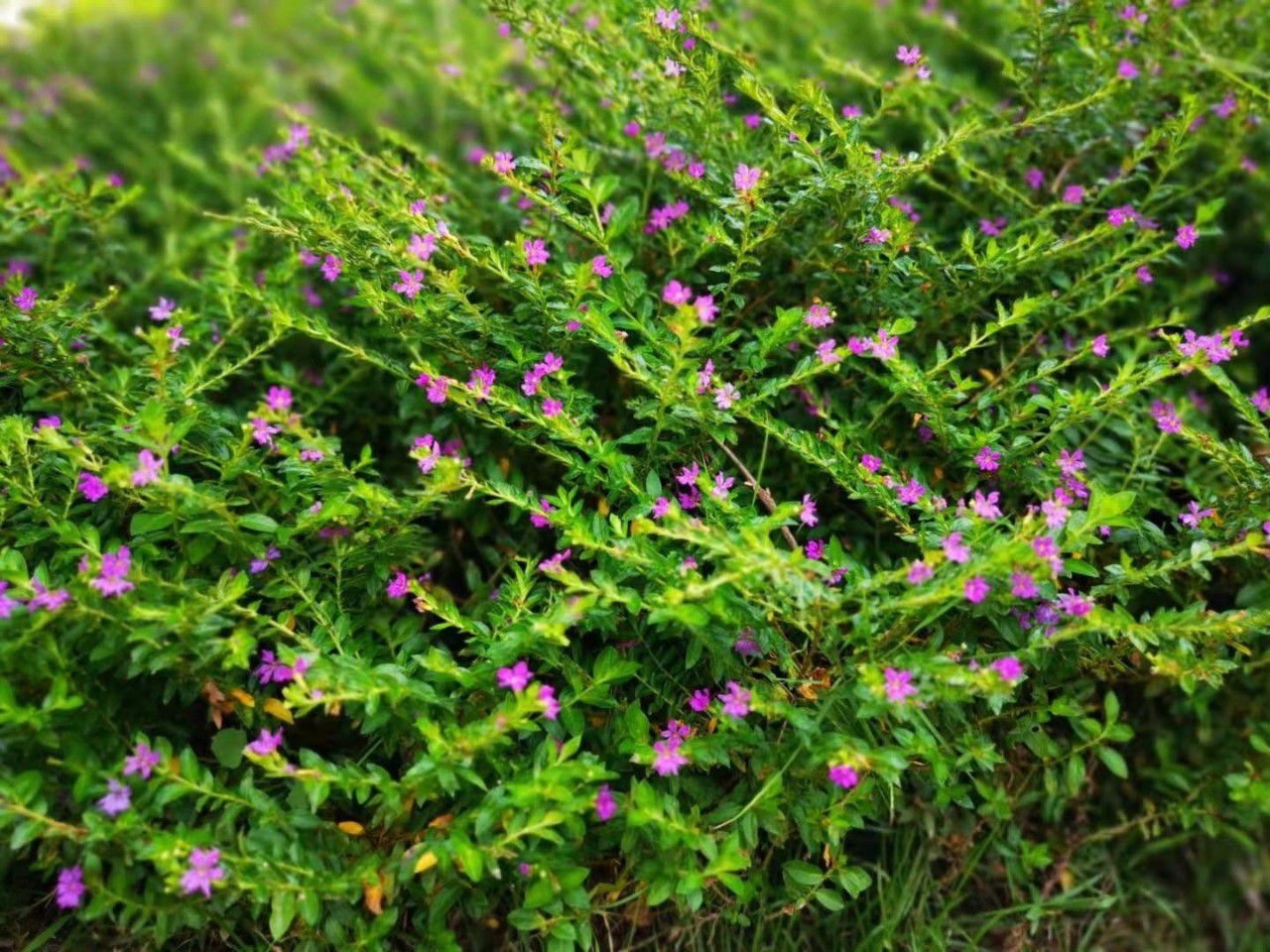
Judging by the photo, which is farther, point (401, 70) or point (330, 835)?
point (401, 70)

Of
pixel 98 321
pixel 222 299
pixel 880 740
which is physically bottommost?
pixel 98 321

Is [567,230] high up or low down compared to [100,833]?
up

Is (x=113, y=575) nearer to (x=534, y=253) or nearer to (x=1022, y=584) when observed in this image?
(x=534, y=253)

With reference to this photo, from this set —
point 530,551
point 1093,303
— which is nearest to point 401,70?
point 530,551

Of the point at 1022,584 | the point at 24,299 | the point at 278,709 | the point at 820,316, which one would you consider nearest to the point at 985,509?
the point at 1022,584

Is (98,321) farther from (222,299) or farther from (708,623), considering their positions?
(708,623)

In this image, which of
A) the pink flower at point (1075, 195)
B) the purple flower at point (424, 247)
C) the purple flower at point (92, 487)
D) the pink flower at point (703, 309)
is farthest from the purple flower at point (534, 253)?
the pink flower at point (1075, 195)
